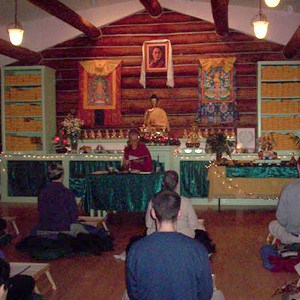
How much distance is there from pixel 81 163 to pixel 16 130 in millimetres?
1763

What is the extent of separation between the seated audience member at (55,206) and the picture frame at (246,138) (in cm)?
536

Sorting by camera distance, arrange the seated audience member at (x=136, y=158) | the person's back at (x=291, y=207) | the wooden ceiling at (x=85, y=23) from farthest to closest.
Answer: the seated audience member at (x=136, y=158), the wooden ceiling at (x=85, y=23), the person's back at (x=291, y=207)

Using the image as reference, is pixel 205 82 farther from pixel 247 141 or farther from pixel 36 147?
pixel 36 147

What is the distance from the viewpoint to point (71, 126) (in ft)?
35.0

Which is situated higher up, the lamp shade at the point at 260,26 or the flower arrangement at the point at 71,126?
the lamp shade at the point at 260,26

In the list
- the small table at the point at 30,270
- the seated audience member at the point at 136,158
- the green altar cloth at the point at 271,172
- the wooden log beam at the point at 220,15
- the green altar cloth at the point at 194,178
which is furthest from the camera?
the green altar cloth at the point at 194,178

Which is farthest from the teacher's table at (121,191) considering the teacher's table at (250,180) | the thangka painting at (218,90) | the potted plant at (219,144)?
the thangka painting at (218,90)

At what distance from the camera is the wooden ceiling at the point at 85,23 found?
808cm

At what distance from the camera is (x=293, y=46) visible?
9109 millimetres

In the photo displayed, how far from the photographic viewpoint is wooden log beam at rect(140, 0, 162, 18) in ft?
30.5

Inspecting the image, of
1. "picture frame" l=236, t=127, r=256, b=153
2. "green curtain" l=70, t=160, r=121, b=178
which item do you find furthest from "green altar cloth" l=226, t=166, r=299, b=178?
"green curtain" l=70, t=160, r=121, b=178

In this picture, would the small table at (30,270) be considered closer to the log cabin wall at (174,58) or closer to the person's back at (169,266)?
the person's back at (169,266)

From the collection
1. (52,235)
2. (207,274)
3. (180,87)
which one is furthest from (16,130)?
(207,274)

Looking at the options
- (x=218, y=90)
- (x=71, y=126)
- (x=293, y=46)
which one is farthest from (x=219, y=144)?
(x=71, y=126)
